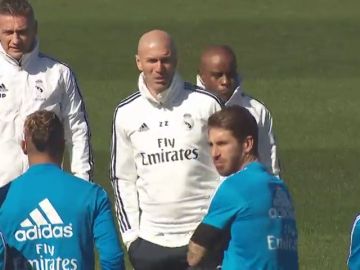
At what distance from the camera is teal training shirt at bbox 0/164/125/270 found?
21.1 feet

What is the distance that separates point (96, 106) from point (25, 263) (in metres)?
12.8

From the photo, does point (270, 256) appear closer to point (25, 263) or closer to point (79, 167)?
point (25, 263)

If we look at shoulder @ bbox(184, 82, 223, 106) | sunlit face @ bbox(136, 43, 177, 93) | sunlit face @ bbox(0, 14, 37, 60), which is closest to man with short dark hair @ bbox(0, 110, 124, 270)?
sunlit face @ bbox(136, 43, 177, 93)

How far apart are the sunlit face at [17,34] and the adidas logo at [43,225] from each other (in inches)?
83.2

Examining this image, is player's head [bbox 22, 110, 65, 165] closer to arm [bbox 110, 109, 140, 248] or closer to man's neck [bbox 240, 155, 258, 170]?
man's neck [bbox 240, 155, 258, 170]

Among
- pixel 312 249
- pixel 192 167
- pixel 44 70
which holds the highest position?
pixel 44 70

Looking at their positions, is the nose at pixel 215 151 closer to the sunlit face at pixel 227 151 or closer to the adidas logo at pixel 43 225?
the sunlit face at pixel 227 151

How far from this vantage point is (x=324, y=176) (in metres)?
15.0

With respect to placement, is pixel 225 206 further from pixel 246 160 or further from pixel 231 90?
pixel 231 90

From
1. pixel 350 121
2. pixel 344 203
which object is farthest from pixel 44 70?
pixel 350 121

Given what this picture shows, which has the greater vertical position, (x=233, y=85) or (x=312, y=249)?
(x=233, y=85)

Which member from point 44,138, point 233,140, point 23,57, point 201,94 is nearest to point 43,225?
point 44,138

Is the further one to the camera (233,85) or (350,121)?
(350,121)

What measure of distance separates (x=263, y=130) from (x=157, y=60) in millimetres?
1202
